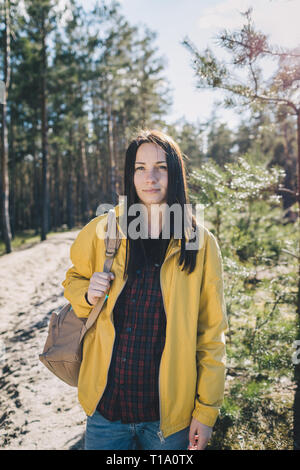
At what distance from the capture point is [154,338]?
1573mm

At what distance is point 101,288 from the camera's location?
61.6 inches

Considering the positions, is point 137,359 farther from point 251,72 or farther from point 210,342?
point 251,72

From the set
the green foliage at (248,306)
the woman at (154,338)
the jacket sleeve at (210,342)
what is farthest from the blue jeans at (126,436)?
the green foliage at (248,306)

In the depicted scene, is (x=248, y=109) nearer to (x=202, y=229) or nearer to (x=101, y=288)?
(x=202, y=229)

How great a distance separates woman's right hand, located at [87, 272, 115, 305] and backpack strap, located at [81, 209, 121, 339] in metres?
0.04

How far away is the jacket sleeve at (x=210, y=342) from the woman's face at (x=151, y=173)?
1.16 ft

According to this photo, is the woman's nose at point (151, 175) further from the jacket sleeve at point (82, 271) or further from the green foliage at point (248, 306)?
the green foliage at point (248, 306)

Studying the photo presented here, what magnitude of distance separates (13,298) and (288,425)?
20.2ft

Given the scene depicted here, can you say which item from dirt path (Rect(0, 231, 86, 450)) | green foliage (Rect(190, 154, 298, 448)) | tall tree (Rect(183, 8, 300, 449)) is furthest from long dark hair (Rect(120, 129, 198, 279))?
dirt path (Rect(0, 231, 86, 450))

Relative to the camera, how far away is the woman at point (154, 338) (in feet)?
5.05

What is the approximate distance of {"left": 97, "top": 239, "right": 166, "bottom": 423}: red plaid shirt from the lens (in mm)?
1554

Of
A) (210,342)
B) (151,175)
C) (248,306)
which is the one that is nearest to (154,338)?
(210,342)

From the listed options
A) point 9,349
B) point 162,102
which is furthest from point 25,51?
point 9,349

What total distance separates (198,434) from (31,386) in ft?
9.53
